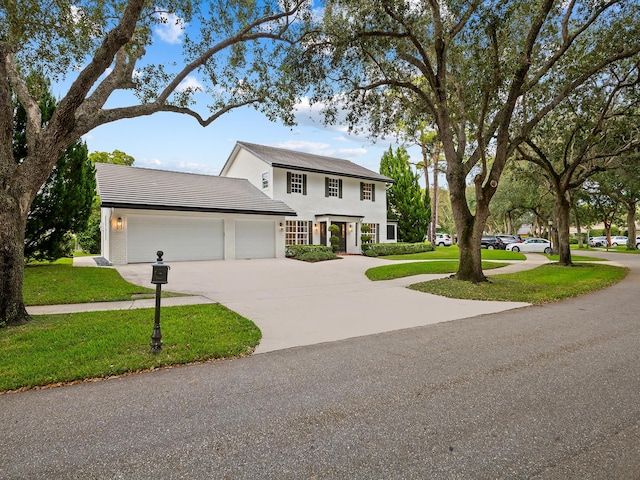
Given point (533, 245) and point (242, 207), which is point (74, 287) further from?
point (533, 245)

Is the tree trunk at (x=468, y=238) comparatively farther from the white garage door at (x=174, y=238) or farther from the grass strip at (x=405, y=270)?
the white garage door at (x=174, y=238)

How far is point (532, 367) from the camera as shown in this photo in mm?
4141

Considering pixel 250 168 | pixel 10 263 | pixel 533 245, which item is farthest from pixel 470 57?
pixel 533 245

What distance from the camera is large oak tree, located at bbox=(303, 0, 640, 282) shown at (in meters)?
9.16

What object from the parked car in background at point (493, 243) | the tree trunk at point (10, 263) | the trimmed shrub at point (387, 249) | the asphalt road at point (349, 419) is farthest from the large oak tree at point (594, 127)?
the tree trunk at point (10, 263)

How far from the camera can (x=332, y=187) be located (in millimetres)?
23594

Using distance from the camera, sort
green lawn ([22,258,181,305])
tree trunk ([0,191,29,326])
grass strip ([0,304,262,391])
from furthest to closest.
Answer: green lawn ([22,258,181,305])
tree trunk ([0,191,29,326])
grass strip ([0,304,262,391])

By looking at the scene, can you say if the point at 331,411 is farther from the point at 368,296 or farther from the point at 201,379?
the point at 368,296

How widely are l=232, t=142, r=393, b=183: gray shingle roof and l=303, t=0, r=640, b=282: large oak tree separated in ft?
31.6

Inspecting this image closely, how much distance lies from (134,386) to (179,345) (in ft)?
3.90

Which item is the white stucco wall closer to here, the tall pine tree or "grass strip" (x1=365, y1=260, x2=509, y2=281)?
"grass strip" (x1=365, y1=260, x2=509, y2=281)

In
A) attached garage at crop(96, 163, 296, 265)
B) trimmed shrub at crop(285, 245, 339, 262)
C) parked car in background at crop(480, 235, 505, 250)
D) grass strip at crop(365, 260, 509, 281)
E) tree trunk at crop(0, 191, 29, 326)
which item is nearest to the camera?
tree trunk at crop(0, 191, 29, 326)

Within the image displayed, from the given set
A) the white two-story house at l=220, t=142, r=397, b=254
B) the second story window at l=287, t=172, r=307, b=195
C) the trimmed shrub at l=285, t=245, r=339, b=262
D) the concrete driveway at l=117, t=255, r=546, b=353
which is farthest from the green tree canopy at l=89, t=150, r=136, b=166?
the concrete driveway at l=117, t=255, r=546, b=353

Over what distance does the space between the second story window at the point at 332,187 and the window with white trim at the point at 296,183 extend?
6.30 feet
